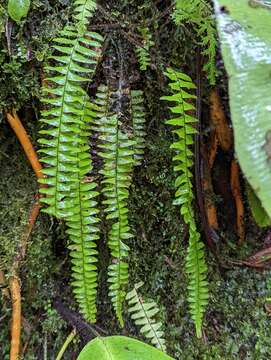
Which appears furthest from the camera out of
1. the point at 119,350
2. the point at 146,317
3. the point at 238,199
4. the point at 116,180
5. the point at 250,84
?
the point at 238,199

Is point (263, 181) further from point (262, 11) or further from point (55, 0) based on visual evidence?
point (55, 0)

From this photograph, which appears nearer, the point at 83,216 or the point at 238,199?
the point at 83,216

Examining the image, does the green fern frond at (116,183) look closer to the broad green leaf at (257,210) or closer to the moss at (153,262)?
the moss at (153,262)

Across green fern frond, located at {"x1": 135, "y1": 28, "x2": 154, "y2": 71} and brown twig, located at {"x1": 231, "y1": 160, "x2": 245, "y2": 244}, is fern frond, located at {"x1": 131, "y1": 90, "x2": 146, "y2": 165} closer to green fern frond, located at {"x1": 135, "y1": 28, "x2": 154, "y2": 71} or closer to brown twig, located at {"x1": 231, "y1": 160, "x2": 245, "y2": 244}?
green fern frond, located at {"x1": 135, "y1": 28, "x2": 154, "y2": 71}

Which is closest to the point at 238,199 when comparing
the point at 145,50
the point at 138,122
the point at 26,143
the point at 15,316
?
the point at 138,122

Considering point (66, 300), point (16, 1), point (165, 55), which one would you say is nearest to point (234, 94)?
point (165, 55)

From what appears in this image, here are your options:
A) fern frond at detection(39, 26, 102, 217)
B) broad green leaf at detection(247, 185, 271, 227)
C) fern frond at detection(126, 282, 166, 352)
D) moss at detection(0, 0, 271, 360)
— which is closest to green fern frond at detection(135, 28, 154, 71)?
moss at detection(0, 0, 271, 360)

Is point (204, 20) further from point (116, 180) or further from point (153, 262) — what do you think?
point (153, 262)
